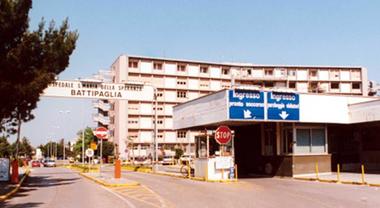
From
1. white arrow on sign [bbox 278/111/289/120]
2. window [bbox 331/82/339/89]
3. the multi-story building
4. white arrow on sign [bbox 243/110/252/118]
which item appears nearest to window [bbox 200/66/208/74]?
the multi-story building

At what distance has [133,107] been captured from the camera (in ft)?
309

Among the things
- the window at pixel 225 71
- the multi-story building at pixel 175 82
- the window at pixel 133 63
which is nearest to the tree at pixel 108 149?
the multi-story building at pixel 175 82

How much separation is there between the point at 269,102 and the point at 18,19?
14.6 metres

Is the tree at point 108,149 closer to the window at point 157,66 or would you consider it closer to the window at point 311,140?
the window at point 157,66

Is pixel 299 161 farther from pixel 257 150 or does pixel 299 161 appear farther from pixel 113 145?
pixel 113 145

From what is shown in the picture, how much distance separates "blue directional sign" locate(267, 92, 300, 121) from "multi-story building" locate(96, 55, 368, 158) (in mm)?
57252

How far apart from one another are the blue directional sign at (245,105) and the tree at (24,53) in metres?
9.70

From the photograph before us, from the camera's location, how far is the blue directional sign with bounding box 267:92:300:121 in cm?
2798

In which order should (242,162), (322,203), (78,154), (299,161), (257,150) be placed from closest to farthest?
(322,203)
(299,161)
(257,150)
(242,162)
(78,154)

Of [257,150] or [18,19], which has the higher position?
[18,19]

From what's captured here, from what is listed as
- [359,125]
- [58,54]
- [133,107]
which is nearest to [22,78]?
[58,54]

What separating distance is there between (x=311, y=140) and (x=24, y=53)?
18.4 metres

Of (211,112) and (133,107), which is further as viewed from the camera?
(133,107)

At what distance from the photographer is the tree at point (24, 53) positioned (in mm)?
22766
